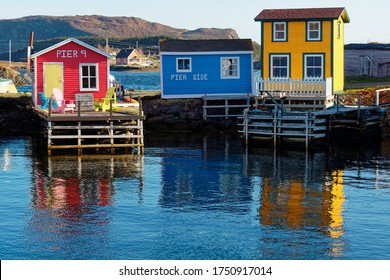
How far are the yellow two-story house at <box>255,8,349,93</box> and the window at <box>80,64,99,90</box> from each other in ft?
34.0

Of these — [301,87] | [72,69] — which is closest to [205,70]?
[301,87]

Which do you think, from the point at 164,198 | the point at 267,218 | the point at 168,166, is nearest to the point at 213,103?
the point at 168,166

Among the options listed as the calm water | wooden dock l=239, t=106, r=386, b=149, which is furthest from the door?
wooden dock l=239, t=106, r=386, b=149

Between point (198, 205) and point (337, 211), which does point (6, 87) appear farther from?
point (337, 211)

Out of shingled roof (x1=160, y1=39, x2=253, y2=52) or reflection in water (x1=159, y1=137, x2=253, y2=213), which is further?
shingled roof (x1=160, y1=39, x2=253, y2=52)

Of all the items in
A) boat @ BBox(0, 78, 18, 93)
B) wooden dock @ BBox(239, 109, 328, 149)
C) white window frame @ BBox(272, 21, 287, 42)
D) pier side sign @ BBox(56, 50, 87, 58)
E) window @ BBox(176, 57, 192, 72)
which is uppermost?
white window frame @ BBox(272, 21, 287, 42)

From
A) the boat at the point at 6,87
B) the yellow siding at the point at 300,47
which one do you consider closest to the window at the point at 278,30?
the yellow siding at the point at 300,47

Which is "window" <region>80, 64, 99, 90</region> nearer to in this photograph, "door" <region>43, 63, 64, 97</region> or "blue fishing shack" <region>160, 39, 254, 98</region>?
"door" <region>43, 63, 64, 97</region>

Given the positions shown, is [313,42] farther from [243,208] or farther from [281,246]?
[281,246]

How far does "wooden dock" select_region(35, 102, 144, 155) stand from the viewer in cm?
3909

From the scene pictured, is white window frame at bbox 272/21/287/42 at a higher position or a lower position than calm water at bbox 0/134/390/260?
higher

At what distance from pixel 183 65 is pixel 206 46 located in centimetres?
185

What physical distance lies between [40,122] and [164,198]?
22.7 metres

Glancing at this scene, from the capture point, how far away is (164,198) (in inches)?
1201
